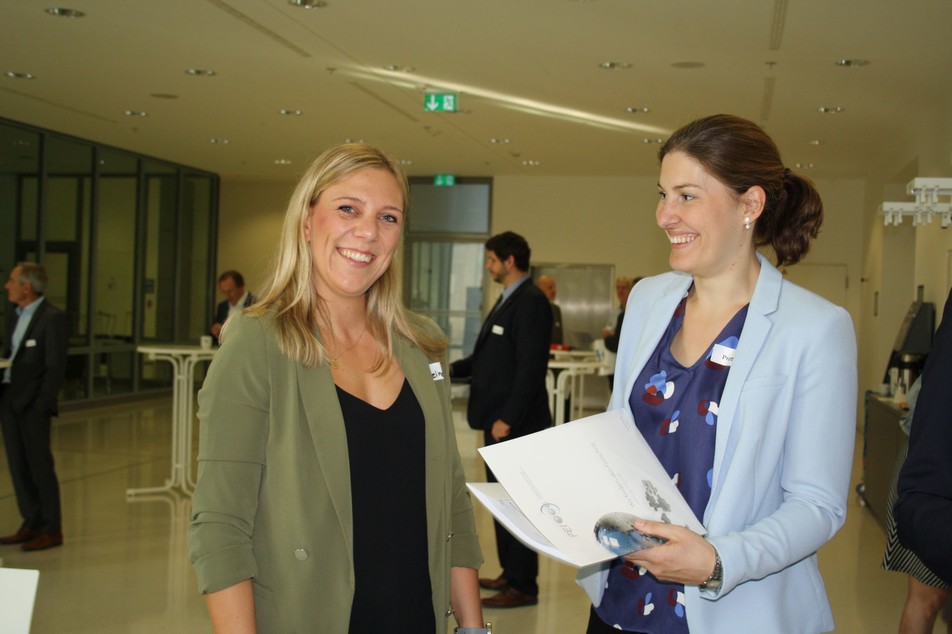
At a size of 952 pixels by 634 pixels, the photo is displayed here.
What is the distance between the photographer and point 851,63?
8.02 meters

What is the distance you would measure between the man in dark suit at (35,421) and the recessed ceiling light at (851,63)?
641 cm

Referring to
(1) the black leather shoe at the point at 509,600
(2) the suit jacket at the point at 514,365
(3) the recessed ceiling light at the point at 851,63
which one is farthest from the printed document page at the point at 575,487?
(3) the recessed ceiling light at the point at 851,63

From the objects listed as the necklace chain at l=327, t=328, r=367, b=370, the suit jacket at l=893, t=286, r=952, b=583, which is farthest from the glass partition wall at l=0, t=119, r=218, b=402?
the suit jacket at l=893, t=286, r=952, b=583

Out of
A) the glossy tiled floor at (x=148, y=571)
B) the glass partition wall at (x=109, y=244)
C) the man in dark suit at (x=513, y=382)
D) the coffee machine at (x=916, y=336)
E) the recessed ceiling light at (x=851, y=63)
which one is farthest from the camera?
the glass partition wall at (x=109, y=244)

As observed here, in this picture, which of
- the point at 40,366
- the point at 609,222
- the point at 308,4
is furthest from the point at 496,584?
the point at 609,222

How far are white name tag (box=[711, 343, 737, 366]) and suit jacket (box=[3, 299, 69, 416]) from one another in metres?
5.37

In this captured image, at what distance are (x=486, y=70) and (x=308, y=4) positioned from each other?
2.28 meters

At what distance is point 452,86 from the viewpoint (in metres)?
9.58

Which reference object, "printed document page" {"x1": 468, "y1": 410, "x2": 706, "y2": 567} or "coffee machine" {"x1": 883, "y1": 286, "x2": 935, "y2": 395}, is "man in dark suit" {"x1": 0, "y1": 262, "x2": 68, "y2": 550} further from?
"coffee machine" {"x1": 883, "y1": 286, "x2": 935, "y2": 395}

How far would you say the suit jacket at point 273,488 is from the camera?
163 centimetres

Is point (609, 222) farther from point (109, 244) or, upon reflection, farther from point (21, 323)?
point (21, 323)

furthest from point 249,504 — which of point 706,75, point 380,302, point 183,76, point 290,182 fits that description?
point 290,182

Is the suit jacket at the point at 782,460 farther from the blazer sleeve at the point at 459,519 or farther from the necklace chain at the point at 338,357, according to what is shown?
the necklace chain at the point at 338,357

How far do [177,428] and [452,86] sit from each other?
426 cm
